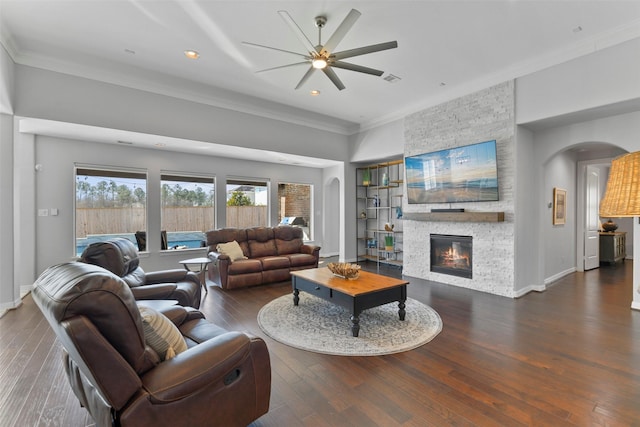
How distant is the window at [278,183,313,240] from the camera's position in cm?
844

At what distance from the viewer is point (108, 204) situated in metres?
5.95

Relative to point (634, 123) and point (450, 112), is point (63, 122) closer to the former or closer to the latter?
point (450, 112)

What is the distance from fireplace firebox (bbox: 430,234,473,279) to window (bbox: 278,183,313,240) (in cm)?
398

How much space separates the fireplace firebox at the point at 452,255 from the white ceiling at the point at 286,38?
2.67m

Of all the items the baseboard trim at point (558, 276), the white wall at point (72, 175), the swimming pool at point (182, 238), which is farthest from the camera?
the swimming pool at point (182, 238)

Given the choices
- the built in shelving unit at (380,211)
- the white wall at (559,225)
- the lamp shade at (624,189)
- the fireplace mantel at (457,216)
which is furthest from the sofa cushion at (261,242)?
the lamp shade at (624,189)

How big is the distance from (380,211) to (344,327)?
4890 millimetres

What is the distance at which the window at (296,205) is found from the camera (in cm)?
844

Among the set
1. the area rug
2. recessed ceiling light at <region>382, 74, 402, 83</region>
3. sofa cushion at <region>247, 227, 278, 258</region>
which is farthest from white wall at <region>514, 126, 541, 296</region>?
sofa cushion at <region>247, 227, 278, 258</region>

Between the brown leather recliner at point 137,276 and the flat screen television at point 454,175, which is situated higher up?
the flat screen television at point 454,175

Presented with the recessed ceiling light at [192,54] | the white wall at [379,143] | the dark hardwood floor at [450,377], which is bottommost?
the dark hardwood floor at [450,377]

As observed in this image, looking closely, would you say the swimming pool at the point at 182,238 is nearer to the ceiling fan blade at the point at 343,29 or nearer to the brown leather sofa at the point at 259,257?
the brown leather sofa at the point at 259,257

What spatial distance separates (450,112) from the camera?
17.7 ft

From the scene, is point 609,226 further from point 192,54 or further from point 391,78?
point 192,54
